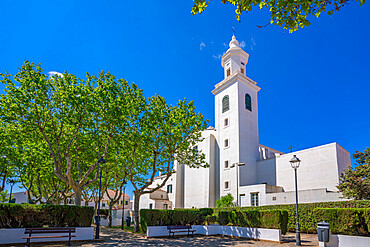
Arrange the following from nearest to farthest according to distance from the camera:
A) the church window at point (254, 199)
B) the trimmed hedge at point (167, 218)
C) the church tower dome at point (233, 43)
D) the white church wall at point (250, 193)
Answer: the trimmed hedge at point (167, 218), the white church wall at point (250, 193), the church window at point (254, 199), the church tower dome at point (233, 43)

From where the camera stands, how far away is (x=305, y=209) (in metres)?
19.2

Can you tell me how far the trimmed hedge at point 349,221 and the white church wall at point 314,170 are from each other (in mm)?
14611

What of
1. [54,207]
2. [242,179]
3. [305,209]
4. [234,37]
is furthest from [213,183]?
[54,207]

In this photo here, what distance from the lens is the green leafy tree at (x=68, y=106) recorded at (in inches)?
570

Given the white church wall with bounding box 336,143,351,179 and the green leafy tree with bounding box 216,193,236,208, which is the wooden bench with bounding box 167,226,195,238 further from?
the white church wall with bounding box 336,143,351,179

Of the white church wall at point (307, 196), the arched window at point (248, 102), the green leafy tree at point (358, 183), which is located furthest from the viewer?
the arched window at point (248, 102)

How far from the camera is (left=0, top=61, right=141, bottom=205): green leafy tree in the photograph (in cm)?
1448

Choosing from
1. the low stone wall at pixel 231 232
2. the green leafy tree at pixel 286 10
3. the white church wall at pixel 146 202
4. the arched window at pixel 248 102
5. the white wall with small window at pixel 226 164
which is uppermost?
the arched window at pixel 248 102

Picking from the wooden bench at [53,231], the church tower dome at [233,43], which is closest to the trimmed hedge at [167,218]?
the wooden bench at [53,231]

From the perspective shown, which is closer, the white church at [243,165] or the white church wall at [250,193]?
the white church at [243,165]

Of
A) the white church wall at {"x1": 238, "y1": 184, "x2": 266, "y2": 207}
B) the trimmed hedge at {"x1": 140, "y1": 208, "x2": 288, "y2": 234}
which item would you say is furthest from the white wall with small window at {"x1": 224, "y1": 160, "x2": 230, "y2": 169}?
the trimmed hedge at {"x1": 140, "y1": 208, "x2": 288, "y2": 234}

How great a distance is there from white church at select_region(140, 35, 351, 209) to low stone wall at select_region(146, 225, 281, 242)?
1037cm

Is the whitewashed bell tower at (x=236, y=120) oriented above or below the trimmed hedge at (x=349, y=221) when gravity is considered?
above

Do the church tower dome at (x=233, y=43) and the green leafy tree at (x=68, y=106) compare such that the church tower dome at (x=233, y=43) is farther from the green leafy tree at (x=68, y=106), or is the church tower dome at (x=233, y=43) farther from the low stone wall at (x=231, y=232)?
the low stone wall at (x=231, y=232)
